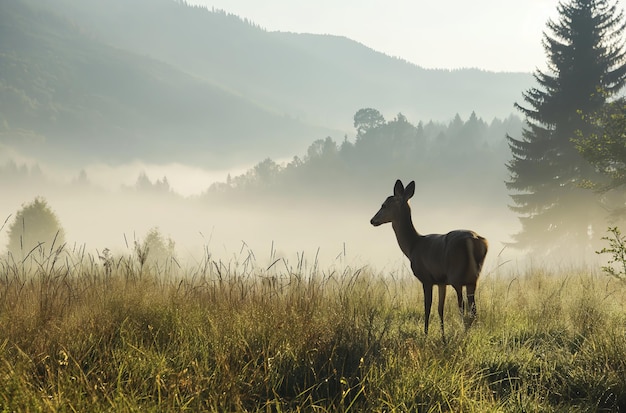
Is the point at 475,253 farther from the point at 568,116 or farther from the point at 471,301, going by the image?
the point at 568,116

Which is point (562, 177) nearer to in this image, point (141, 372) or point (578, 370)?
→ point (578, 370)

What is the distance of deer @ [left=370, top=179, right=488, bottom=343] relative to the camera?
612 cm

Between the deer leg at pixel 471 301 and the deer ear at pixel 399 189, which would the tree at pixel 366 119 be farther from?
the deer leg at pixel 471 301

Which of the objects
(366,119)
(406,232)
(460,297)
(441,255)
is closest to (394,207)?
(406,232)

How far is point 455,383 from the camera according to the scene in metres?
3.88

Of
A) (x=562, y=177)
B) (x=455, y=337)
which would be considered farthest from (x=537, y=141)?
(x=455, y=337)

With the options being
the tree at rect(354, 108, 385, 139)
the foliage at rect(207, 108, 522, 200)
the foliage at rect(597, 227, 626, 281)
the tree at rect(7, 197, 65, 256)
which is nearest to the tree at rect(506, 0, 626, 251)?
the foliage at rect(597, 227, 626, 281)

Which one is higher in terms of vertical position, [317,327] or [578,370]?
[317,327]

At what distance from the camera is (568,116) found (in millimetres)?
27047

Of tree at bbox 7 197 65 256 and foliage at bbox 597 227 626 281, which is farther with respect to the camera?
tree at bbox 7 197 65 256

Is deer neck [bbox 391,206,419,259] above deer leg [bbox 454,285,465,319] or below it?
above

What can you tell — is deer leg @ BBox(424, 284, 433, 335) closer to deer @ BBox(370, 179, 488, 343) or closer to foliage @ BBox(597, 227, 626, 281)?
deer @ BBox(370, 179, 488, 343)

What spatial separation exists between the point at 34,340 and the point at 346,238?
96079mm

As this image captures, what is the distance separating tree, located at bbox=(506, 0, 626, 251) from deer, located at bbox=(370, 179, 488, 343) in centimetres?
2203
